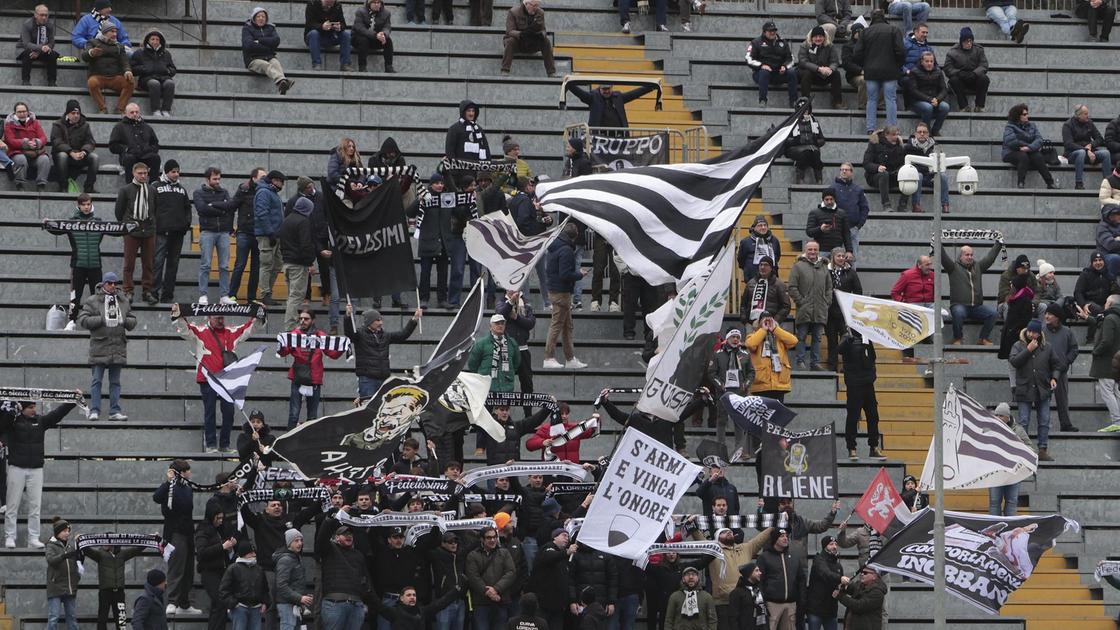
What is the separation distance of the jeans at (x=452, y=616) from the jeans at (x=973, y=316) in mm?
10197

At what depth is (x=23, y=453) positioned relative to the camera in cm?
2945

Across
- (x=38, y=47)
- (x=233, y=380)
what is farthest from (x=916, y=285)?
(x=38, y=47)

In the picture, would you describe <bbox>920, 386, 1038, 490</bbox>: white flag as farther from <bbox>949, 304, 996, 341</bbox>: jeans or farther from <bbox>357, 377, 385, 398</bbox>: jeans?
<bbox>357, 377, 385, 398</bbox>: jeans

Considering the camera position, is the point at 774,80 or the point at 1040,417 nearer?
the point at 1040,417

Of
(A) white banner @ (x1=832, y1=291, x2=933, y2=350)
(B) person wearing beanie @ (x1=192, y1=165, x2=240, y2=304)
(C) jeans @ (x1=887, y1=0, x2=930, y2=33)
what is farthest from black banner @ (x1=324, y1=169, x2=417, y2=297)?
(C) jeans @ (x1=887, y1=0, x2=930, y2=33)

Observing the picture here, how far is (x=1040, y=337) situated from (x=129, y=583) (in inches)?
506

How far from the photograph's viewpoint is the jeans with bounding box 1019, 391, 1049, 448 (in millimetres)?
33250

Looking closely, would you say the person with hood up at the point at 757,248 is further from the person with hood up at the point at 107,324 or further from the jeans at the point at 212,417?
the person with hood up at the point at 107,324

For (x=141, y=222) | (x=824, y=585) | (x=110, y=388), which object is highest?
(x=141, y=222)

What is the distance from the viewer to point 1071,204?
1524 inches

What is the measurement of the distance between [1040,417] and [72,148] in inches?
578

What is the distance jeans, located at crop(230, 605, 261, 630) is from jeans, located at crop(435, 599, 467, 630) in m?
2.12

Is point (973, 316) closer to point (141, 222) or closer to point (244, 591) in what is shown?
point (141, 222)

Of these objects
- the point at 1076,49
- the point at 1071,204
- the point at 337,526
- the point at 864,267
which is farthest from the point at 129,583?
the point at 1076,49
